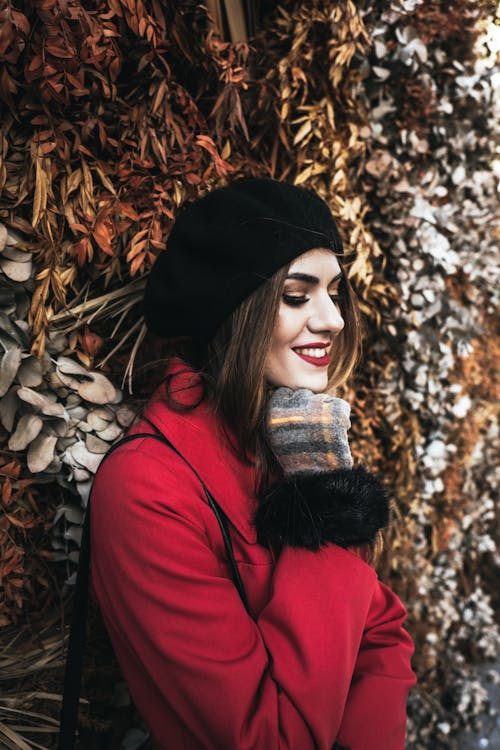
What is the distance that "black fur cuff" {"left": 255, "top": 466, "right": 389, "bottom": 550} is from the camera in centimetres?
143

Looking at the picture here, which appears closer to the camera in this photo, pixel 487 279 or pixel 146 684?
pixel 146 684

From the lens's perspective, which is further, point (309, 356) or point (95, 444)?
point (95, 444)

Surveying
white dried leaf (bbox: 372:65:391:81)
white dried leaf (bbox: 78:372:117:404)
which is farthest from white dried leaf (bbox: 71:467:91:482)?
white dried leaf (bbox: 372:65:391:81)

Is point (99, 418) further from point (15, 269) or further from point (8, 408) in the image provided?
point (15, 269)

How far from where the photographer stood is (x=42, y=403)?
1626 mm

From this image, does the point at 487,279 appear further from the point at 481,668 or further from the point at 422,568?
the point at 481,668

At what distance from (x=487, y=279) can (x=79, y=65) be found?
2.48 m

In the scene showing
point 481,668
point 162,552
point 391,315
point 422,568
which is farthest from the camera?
point 481,668

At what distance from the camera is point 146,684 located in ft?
4.33

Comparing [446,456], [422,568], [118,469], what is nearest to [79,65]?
[118,469]

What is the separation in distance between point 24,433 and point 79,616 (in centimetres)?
54

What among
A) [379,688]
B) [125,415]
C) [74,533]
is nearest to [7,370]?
[125,415]

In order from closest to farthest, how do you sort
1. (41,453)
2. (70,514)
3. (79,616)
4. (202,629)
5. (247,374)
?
(202,629) < (79,616) < (247,374) < (41,453) < (70,514)

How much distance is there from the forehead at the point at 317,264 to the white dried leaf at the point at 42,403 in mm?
803
